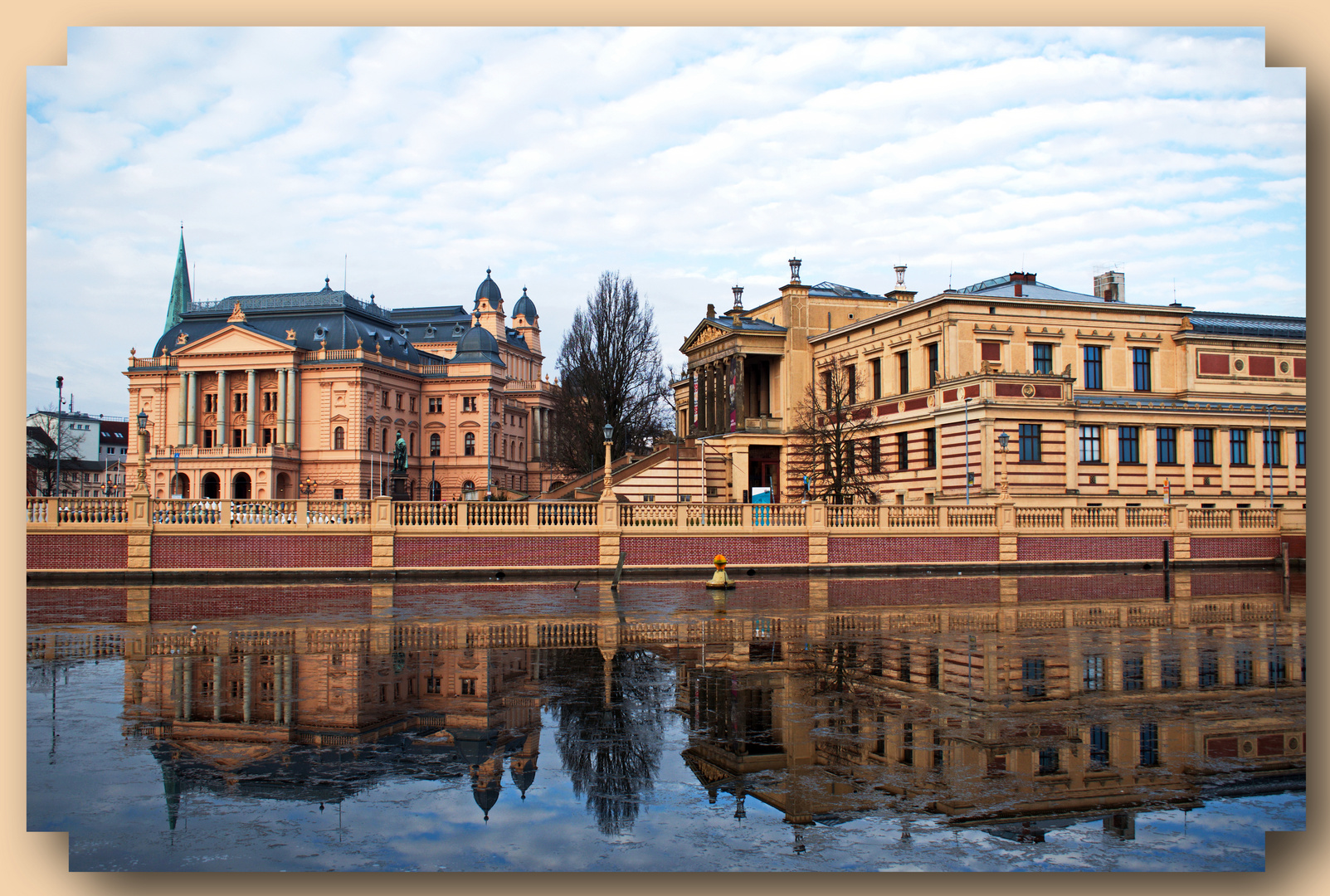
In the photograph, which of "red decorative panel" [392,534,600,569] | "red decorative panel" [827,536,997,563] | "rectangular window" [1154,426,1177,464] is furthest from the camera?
"rectangular window" [1154,426,1177,464]

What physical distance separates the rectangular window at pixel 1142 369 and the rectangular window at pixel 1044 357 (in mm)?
4458

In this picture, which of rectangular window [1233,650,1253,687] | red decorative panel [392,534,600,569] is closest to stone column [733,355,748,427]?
red decorative panel [392,534,600,569]

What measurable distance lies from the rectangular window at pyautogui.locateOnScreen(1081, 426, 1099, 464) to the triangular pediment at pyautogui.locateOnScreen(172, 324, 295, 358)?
251ft

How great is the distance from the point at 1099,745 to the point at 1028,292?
1832 inches

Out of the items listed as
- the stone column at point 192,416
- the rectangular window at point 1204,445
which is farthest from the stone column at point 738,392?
the stone column at point 192,416

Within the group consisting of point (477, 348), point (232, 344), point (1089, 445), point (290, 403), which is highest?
point (477, 348)

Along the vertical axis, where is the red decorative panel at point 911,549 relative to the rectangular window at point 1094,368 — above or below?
below

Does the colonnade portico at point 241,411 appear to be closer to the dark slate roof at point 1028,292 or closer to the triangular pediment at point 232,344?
the triangular pediment at point 232,344

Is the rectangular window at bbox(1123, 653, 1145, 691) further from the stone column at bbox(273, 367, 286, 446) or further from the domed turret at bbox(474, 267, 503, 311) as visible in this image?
the domed turret at bbox(474, 267, 503, 311)

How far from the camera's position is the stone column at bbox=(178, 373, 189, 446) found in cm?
10181

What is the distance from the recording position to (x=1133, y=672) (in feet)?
47.8

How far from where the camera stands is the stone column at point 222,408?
10112 cm

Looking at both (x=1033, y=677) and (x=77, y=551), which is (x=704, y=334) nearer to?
(x=77, y=551)

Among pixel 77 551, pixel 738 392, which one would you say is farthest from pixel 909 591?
pixel 738 392
